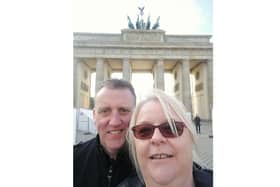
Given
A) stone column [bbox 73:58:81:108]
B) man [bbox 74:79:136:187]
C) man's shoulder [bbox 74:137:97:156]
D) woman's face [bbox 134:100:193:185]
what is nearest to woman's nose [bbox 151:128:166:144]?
woman's face [bbox 134:100:193:185]

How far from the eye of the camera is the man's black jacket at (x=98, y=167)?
3.25 feet

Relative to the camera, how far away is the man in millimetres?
989

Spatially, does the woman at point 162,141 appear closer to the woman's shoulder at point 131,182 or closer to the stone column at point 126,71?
the woman's shoulder at point 131,182

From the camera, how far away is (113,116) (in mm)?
994

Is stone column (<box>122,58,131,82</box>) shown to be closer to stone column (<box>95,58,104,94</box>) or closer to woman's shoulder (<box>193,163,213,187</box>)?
stone column (<box>95,58,104,94</box>)
